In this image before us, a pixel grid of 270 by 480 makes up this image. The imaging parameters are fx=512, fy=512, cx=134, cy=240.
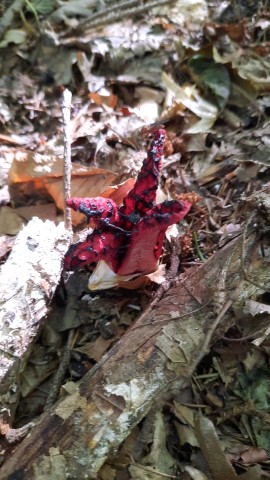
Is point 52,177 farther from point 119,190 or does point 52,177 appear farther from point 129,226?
point 129,226

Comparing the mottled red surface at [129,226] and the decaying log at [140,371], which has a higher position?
the mottled red surface at [129,226]

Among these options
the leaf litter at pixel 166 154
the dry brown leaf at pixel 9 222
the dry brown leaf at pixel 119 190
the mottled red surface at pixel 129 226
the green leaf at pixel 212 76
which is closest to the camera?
the mottled red surface at pixel 129 226

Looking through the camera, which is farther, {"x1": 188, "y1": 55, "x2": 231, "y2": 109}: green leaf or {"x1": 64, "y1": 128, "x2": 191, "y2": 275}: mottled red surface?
{"x1": 188, "y1": 55, "x2": 231, "y2": 109}: green leaf

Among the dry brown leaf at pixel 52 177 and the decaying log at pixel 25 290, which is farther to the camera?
the dry brown leaf at pixel 52 177

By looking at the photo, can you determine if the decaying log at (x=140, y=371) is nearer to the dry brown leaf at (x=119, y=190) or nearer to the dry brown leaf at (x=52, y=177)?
the dry brown leaf at (x=119, y=190)

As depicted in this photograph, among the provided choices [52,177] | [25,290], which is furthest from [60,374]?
[52,177]

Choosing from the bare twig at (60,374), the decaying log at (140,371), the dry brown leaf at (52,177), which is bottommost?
the bare twig at (60,374)

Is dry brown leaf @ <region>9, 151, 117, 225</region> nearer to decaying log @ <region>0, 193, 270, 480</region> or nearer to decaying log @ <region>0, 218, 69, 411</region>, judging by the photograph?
decaying log @ <region>0, 218, 69, 411</region>

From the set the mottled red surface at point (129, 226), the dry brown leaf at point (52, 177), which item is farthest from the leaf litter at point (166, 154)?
the mottled red surface at point (129, 226)

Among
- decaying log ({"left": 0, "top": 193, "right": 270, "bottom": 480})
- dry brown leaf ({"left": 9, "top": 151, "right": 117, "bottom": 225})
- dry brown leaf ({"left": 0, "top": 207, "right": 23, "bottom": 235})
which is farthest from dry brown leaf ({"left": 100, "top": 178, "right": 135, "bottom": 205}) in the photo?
dry brown leaf ({"left": 0, "top": 207, "right": 23, "bottom": 235})

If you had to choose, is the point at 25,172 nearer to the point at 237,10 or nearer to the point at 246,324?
the point at 246,324
